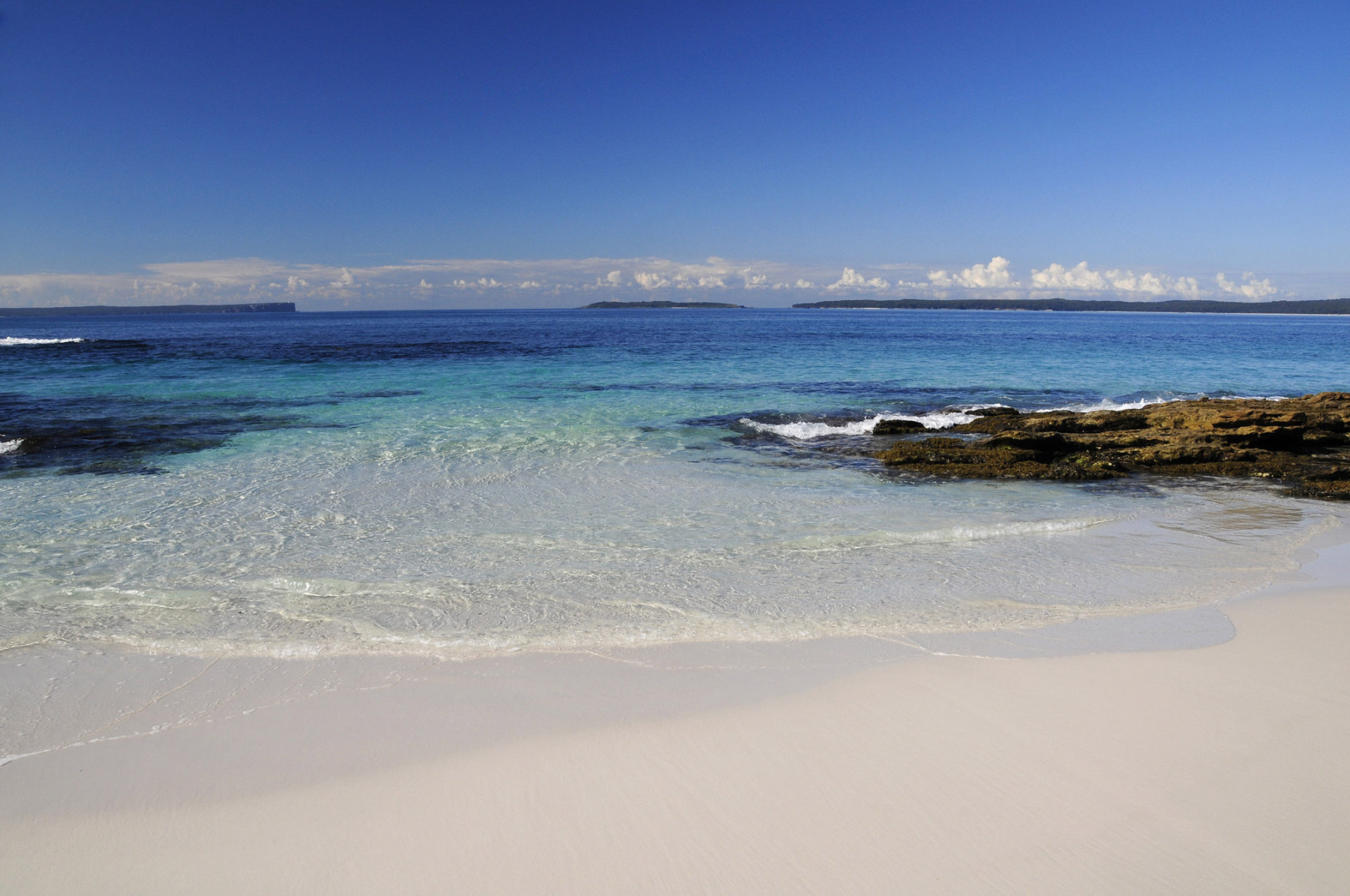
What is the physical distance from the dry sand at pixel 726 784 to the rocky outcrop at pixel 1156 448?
6.67 meters

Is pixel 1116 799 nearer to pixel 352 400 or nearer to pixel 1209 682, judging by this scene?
pixel 1209 682

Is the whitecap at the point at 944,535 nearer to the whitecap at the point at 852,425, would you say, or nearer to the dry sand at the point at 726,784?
the dry sand at the point at 726,784

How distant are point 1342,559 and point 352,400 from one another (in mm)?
19306

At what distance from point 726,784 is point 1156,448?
11375 mm

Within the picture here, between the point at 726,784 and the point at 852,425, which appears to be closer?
the point at 726,784

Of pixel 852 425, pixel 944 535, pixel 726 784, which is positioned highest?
pixel 852 425

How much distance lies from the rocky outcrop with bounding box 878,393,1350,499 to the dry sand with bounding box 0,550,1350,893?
6.67 m

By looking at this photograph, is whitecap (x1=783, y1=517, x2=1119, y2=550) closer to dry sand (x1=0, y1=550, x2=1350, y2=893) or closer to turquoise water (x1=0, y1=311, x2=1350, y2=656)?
turquoise water (x1=0, y1=311, x2=1350, y2=656)

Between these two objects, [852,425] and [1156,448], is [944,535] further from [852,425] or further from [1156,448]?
[852,425]

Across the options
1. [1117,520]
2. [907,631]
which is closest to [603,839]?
[907,631]

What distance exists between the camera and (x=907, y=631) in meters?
4.98

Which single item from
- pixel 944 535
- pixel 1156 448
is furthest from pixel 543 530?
pixel 1156 448

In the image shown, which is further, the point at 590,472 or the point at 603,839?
the point at 590,472

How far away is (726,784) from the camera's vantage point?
10.8ft
